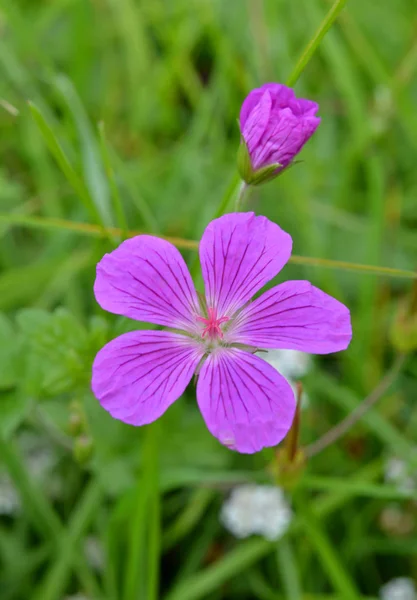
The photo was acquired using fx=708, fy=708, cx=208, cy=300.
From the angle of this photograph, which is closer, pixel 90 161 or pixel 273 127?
pixel 273 127

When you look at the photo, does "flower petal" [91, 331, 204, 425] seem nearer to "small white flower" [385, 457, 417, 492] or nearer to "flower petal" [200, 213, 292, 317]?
"flower petal" [200, 213, 292, 317]

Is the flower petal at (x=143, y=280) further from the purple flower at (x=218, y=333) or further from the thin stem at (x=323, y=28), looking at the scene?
the thin stem at (x=323, y=28)

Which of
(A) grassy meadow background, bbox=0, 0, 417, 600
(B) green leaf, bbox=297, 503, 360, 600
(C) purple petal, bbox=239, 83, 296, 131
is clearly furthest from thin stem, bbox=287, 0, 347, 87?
(B) green leaf, bbox=297, 503, 360, 600

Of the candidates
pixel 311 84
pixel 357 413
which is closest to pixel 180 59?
pixel 311 84

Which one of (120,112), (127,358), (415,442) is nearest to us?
(127,358)

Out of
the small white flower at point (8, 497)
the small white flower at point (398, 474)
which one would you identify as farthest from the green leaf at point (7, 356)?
the small white flower at point (398, 474)

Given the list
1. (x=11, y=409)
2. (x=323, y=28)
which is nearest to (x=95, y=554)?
(x=11, y=409)

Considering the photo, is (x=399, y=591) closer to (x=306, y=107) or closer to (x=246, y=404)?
(x=246, y=404)

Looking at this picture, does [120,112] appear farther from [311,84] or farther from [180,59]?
[311,84]
